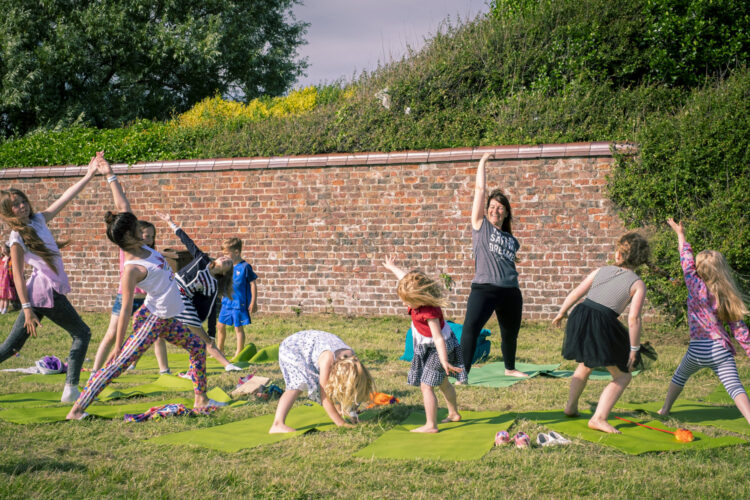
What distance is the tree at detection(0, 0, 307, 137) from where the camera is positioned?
866 inches

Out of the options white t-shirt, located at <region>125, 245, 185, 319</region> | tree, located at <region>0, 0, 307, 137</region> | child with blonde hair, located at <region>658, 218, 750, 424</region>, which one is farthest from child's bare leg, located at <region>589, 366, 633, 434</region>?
tree, located at <region>0, 0, 307, 137</region>

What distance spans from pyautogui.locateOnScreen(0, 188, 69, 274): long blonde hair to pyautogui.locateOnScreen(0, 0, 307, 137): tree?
683 inches

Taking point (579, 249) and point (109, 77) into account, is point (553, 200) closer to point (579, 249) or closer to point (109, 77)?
point (579, 249)

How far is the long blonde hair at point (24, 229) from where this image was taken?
18.7 ft

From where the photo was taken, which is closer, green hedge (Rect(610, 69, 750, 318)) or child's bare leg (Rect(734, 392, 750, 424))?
child's bare leg (Rect(734, 392, 750, 424))

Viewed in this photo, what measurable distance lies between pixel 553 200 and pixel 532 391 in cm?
509

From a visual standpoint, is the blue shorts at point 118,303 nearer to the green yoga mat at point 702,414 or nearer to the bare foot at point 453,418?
the bare foot at point 453,418

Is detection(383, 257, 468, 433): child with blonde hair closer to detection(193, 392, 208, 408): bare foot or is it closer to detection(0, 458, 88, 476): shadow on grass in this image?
detection(193, 392, 208, 408): bare foot

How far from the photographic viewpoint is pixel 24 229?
579 cm

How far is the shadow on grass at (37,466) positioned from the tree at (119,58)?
64.6 ft

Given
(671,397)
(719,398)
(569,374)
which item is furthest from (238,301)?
(719,398)

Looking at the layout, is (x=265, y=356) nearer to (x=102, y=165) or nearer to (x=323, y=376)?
(x=102, y=165)

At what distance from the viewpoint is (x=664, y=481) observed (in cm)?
381

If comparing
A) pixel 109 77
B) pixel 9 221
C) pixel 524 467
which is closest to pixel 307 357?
pixel 524 467
